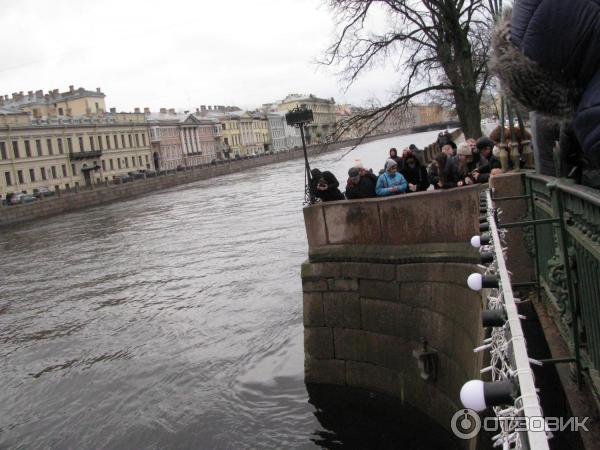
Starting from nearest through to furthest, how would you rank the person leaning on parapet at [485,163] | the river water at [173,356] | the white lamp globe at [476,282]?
the white lamp globe at [476,282]
the person leaning on parapet at [485,163]
the river water at [173,356]

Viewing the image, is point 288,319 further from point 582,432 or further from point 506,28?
point 506,28

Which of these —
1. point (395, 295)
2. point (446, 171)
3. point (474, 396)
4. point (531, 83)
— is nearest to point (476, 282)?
point (531, 83)

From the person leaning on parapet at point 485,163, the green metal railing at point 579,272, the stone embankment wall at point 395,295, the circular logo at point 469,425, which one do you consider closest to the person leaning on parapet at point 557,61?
the green metal railing at point 579,272

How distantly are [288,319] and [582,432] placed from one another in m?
9.55

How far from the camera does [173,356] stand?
1098 centimetres

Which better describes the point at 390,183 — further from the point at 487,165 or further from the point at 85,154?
the point at 85,154

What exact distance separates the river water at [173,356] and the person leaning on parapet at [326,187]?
8.46ft

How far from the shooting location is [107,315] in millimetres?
14312

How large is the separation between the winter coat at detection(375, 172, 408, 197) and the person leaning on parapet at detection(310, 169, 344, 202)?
1.72 feet

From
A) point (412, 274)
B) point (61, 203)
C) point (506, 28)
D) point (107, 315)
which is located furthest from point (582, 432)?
point (61, 203)

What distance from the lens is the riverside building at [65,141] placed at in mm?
60000

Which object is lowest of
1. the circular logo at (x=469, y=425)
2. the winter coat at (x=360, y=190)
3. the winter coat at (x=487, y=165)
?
the circular logo at (x=469, y=425)

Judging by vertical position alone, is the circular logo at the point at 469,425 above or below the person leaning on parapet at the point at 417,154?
below

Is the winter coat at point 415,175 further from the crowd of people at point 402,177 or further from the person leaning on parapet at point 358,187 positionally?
the person leaning on parapet at point 358,187
